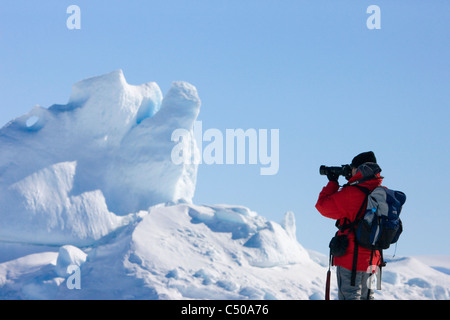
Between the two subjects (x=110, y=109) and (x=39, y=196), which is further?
(x=110, y=109)

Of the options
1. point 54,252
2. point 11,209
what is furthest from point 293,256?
point 11,209

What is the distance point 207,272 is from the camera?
2297cm

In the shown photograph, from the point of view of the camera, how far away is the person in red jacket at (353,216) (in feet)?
13.5

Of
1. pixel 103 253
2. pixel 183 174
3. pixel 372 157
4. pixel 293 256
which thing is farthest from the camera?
pixel 183 174

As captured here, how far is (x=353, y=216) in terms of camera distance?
414cm

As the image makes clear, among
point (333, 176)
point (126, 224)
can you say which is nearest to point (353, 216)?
point (333, 176)

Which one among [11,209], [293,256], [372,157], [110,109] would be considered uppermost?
[110,109]
